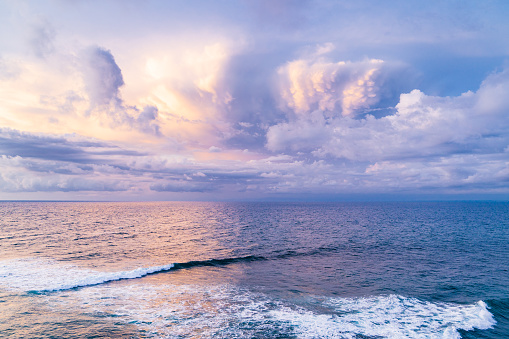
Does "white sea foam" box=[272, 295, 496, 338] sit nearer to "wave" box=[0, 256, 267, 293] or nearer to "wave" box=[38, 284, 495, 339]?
"wave" box=[38, 284, 495, 339]

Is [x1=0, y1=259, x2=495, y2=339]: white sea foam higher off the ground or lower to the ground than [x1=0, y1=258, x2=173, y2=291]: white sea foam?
higher

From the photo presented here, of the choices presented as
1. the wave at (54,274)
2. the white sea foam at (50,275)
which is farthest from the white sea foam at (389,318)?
the white sea foam at (50,275)

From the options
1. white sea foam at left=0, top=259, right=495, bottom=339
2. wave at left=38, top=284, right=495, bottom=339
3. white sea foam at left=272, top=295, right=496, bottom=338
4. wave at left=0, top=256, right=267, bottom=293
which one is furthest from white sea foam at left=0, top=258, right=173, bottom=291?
white sea foam at left=272, top=295, right=496, bottom=338

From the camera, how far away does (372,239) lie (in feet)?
209

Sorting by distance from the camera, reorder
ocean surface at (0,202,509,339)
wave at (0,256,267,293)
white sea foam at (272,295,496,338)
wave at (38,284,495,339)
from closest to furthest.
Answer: wave at (38,284,495,339) → white sea foam at (272,295,496,338) → ocean surface at (0,202,509,339) → wave at (0,256,267,293)

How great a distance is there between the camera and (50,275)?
104ft

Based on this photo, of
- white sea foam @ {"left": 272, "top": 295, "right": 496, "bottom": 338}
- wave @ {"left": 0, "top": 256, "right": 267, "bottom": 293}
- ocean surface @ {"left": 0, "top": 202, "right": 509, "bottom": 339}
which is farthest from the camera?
wave @ {"left": 0, "top": 256, "right": 267, "bottom": 293}

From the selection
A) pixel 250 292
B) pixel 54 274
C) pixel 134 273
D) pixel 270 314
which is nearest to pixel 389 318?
pixel 270 314

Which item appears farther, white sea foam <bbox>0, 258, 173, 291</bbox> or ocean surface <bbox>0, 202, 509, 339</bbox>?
white sea foam <bbox>0, 258, 173, 291</bbox>

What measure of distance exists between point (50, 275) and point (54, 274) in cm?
48

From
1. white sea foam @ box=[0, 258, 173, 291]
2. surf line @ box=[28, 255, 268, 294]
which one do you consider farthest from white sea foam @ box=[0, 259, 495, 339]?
surf line @ box=[28, 255, 268, 294]

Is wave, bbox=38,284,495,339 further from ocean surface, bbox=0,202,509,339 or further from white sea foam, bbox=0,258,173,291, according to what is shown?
white sea foam, bbox=0,258,173,291

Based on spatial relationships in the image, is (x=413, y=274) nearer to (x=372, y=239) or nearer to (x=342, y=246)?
(x=342, y=246)

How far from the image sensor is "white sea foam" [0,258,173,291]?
28.1 meters
